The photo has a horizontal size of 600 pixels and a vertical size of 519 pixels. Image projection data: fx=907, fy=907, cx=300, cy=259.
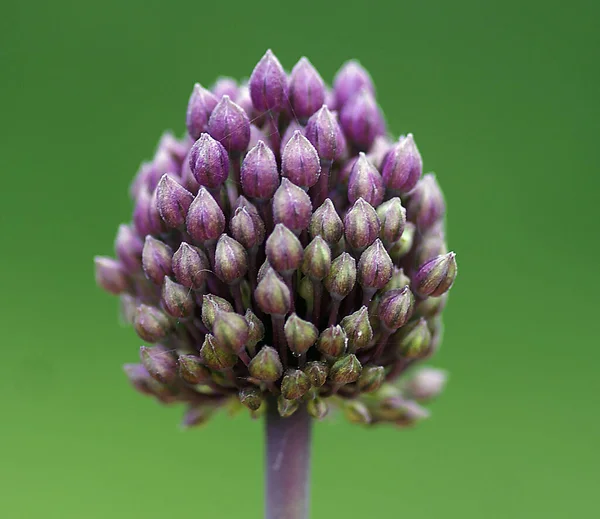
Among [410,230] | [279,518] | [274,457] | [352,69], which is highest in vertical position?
[352,69]

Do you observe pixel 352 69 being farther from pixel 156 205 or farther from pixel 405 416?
pixel 405 416

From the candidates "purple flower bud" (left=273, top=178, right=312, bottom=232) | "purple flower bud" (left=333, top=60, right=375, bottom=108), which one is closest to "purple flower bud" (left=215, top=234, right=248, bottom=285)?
"purple flower bud" (left=273, top=178, right=312, bottom=232)

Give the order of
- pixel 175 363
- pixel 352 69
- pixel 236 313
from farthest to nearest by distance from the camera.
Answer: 1. pixel 352 69
2. pixel 175 363
3. pixel 236 313

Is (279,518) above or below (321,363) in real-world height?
below

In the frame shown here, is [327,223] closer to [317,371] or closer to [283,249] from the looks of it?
[283,249]

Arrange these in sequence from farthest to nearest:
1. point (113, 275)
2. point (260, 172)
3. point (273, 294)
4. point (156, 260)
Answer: point (113, 275) < point (156, 260) < point (260, 172) < point (273, 294)

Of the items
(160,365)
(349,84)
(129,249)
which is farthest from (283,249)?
(349,84)

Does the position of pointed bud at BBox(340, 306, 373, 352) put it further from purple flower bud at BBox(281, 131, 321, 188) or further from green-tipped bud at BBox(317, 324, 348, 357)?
purple flower bud at BBox(281, 131, 321, 188)

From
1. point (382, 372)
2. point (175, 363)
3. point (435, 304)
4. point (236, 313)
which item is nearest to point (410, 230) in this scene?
point (435, 304)

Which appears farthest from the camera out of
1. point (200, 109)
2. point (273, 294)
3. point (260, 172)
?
point (200, 109)
